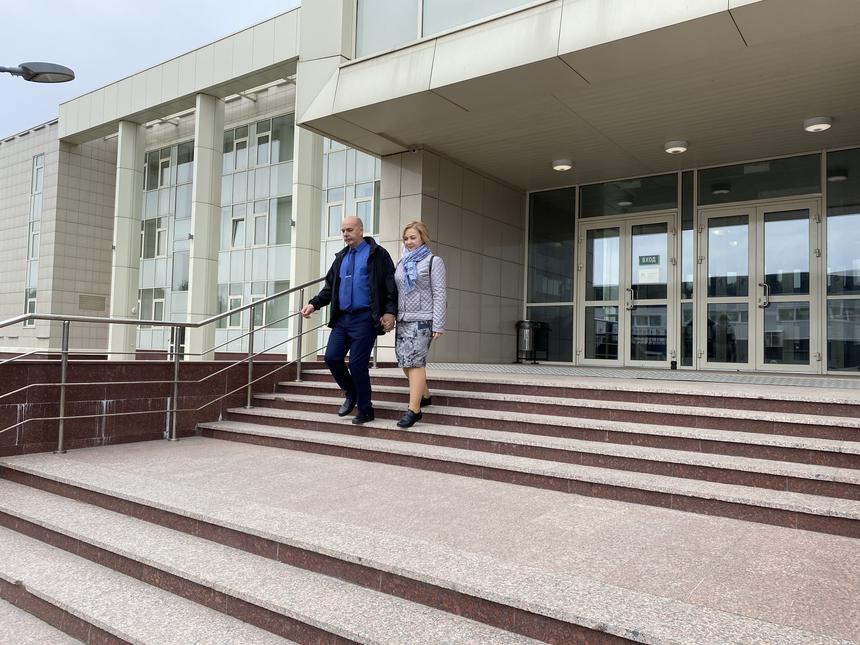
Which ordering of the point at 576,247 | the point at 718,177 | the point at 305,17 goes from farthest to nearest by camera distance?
the point at 576,247, the point at 718,177, the point at 305,17

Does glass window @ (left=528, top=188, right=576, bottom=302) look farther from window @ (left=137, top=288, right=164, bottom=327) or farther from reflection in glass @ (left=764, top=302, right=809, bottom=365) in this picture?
window @ (left=137, top=288, right=164, bottom=327)

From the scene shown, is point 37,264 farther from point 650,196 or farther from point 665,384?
point 665,384

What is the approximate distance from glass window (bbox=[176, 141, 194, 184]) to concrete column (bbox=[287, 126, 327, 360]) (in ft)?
32.8

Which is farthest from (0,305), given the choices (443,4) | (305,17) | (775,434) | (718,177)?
(775,434)

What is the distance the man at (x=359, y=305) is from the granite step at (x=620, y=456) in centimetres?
47

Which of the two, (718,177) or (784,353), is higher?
(718,177)

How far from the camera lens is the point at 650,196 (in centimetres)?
1054

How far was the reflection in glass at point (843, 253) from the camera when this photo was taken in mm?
8773

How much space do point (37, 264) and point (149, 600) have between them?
2590 centimetres

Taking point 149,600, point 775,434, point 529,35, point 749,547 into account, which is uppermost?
point 529,35

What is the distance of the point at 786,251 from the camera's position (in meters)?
9.32

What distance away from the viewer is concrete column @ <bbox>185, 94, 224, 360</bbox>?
16938mm

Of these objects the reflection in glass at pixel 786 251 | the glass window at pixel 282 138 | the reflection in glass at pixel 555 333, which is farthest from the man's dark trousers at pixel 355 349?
the glass window at pixel 282 138

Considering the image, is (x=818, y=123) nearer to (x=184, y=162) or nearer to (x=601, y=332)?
(x=601, y=332)
